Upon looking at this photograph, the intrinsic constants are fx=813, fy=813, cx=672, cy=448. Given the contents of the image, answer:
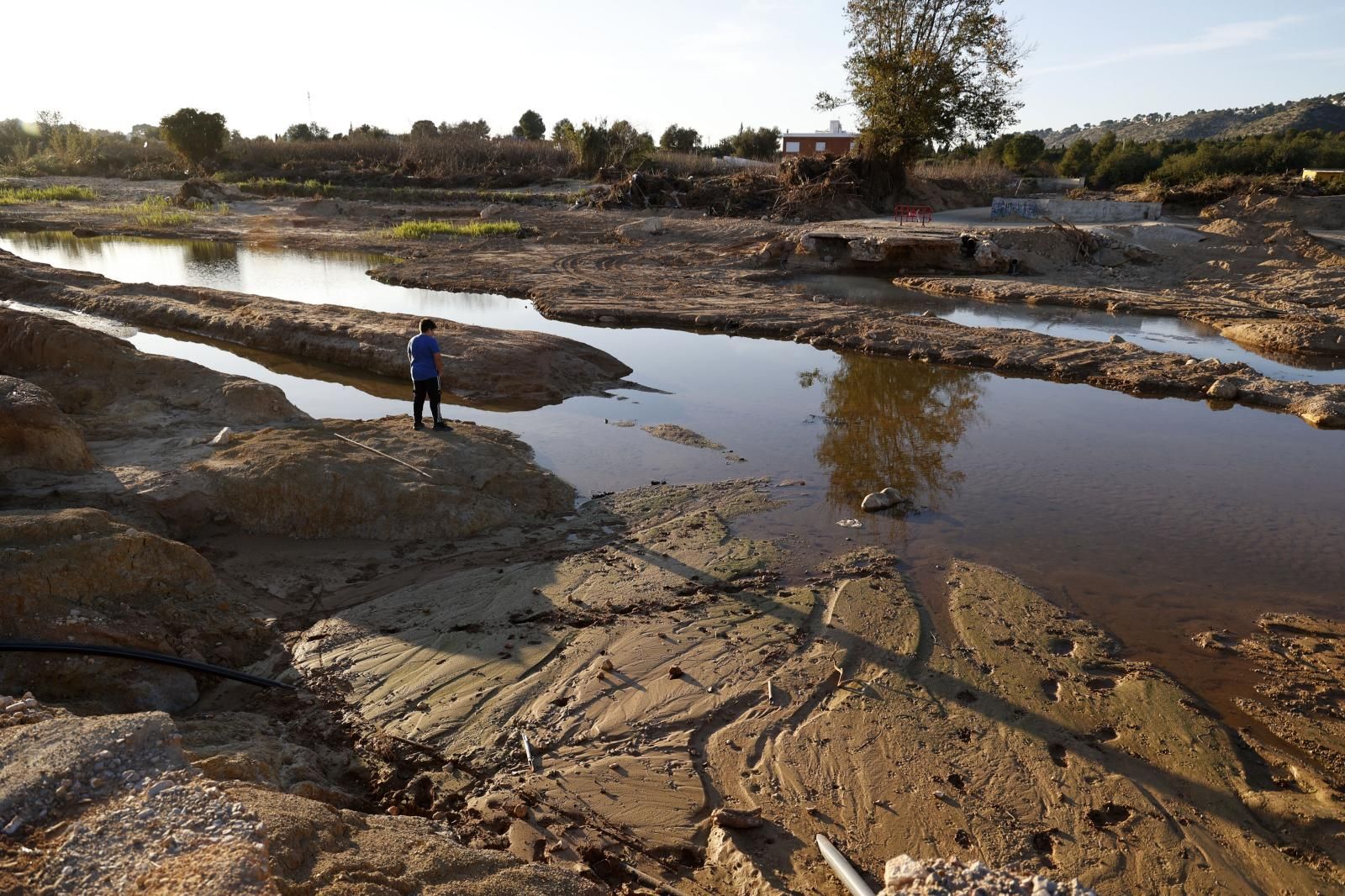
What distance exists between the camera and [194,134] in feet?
139

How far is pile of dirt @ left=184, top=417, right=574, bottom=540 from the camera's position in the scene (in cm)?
677

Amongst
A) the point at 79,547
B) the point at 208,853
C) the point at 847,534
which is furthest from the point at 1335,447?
the point at 79,547

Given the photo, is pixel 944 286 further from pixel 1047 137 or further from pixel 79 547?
pixel 1047 137

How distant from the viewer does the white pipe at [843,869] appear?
3.29 metres

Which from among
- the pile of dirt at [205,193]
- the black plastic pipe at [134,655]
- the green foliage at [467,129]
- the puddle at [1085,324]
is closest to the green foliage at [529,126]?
the green foliage at [467,129]

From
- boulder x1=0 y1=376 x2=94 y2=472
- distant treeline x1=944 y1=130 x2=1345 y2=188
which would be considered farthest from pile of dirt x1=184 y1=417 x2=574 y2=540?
distant treeline x1=944 y1=130 x2=1345 y2=188

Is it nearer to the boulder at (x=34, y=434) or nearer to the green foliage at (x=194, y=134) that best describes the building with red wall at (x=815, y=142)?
the green foliage at (x=194, y=134)

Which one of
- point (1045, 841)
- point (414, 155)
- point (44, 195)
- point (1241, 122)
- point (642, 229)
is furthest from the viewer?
point (1241, 122)

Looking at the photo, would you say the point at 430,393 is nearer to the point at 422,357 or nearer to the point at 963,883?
the point at 422,357

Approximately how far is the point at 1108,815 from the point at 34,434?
8156 mm

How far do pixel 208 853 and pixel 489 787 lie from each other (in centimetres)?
163

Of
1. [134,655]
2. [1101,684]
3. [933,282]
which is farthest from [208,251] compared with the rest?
[1101,684]

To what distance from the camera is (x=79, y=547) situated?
5.00 metres

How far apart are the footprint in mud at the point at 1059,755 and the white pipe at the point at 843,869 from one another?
4.68 ft
